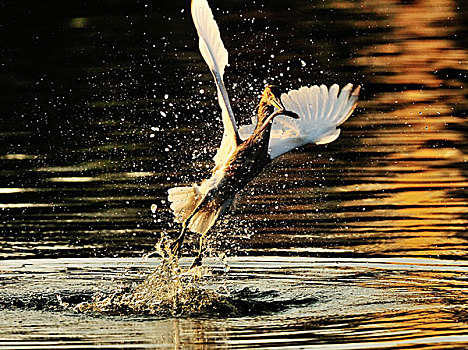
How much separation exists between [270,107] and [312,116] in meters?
0.35

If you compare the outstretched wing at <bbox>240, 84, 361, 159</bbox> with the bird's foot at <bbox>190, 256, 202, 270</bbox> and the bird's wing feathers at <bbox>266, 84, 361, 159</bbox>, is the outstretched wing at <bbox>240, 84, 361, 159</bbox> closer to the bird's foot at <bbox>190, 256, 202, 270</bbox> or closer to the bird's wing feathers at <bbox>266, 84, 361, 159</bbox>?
the bird's wing feathers at <bbox>266, 84, 361, 159</bbox>

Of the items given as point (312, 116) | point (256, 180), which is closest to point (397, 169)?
point (256, 180)

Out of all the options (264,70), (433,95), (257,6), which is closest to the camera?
(433,95)

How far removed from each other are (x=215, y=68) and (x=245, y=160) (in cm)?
55

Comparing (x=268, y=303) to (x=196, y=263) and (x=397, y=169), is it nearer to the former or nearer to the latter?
(x=196, y=263)

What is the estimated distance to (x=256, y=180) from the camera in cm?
1229

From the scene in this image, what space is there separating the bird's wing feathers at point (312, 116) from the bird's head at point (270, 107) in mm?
186

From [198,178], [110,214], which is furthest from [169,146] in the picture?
[110,214]

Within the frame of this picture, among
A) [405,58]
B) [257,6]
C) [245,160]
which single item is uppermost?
[257,6]

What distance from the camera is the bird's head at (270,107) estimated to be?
7988 mm

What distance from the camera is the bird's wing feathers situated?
8367 millimetres

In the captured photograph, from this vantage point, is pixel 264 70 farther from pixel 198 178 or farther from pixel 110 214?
pixel 110 214

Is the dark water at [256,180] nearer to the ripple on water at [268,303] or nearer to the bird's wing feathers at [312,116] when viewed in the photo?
the ripple on water at [268,303]

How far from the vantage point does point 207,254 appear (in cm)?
1018
